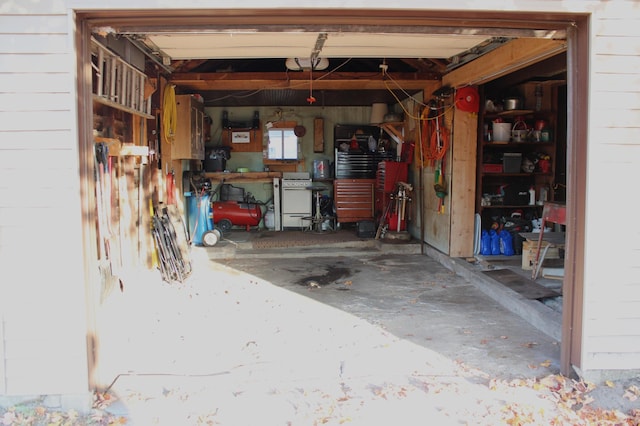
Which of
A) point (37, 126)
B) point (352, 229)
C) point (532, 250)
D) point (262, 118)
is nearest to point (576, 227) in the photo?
point (532, 250)

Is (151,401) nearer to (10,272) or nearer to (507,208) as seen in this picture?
(10,272)

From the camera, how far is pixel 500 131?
7180 mm

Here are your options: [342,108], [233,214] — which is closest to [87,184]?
[233,214]

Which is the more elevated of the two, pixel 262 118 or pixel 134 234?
pixel 262 118

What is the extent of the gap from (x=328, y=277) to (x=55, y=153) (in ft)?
13.3

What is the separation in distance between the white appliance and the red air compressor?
0.63m

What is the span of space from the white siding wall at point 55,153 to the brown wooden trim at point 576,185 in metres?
0.05

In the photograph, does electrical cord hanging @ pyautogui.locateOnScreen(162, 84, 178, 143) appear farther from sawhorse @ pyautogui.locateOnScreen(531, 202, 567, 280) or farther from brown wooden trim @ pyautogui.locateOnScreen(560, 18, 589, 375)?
brown wooden trim @ pyautogui.locateOnScreen(560, 18, 589, 375)

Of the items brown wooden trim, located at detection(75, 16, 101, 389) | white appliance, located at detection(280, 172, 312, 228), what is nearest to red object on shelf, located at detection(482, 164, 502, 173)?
white appliance, located at detection(280, 172, 312, 228)

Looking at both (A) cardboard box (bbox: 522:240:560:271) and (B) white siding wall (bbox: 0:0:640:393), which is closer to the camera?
(B) white siding wall (bbox: 0:0:640:393)

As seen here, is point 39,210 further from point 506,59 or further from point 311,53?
point 506,59

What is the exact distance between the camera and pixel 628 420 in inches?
117

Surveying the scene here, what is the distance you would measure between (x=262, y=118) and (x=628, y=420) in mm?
8297

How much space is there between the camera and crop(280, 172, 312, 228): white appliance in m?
9.57
